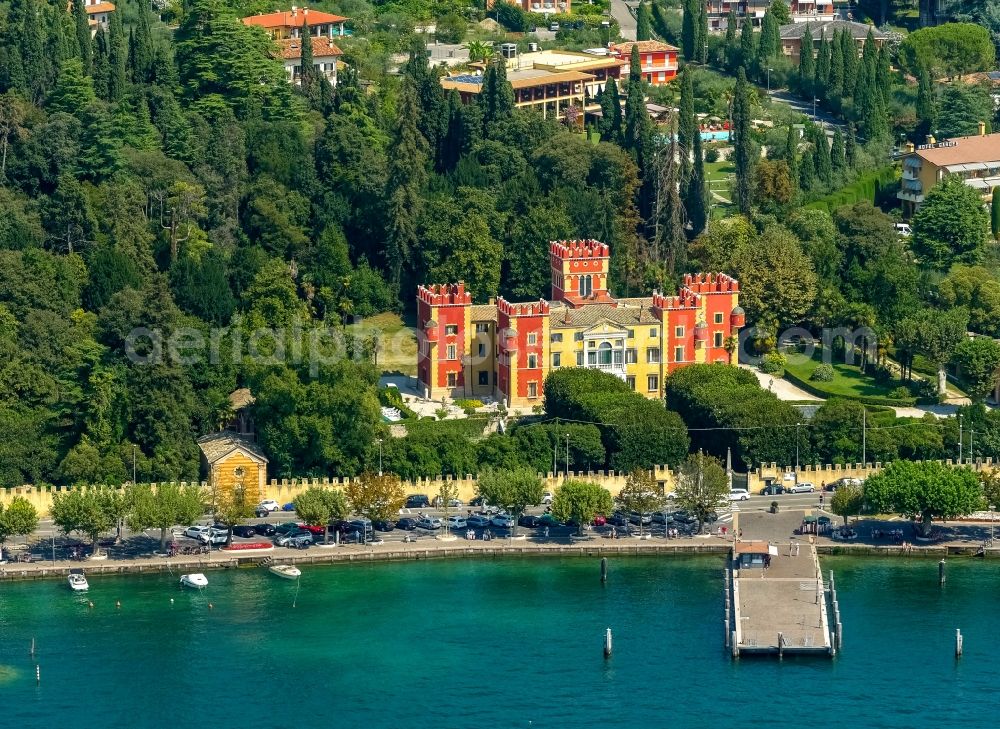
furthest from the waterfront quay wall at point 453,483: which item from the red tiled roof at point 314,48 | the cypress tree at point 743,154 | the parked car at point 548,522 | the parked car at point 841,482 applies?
the red tiled roof at point 314,48

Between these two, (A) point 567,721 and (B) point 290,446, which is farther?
(B) point 290,446

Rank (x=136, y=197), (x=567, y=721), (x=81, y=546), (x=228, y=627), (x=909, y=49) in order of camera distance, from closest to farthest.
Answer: (x=567, y=721)
(x=228, y=627)
(x=81, y=546)
(x=136, y=197)
(x=909, y=49)

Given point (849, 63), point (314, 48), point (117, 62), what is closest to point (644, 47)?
point (849, 63)

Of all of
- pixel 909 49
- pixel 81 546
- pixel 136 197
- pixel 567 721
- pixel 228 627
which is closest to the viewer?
pixel 567 721

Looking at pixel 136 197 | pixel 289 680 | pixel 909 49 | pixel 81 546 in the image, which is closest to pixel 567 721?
pixel 289 680

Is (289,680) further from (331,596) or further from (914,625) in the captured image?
(914,625)

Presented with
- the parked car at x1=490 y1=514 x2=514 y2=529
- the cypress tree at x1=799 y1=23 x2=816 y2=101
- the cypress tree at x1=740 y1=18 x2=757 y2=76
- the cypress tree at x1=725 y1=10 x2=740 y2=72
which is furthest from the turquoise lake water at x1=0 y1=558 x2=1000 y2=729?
the cypress tree at x1=725 y1=10 x2=740 y2=72

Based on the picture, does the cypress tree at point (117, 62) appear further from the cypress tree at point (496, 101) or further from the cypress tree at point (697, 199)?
the cypress tree at point (697, 199)

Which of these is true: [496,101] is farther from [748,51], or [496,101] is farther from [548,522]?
[548,522]
